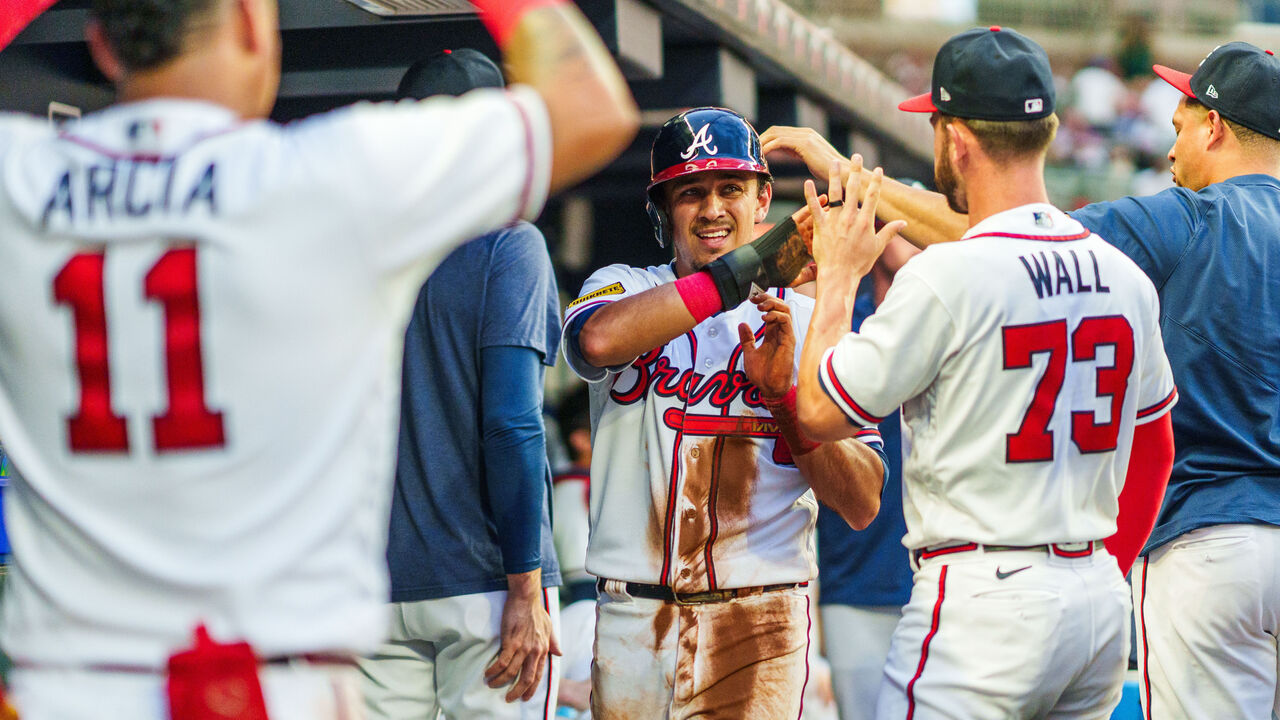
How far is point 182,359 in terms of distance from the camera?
5.91ft

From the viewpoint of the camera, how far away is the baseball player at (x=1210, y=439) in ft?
12.5

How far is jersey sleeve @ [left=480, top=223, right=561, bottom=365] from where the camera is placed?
3.45m

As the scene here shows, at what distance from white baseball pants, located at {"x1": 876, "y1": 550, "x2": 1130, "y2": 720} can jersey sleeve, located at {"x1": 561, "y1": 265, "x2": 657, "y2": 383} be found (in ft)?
3.61

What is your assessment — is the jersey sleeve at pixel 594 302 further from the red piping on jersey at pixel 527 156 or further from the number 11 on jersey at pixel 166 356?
the number 11 on jersey at pixel 166 356

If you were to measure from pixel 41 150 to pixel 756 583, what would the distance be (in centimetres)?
215

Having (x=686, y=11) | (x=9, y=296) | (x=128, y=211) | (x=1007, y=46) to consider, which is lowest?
(x=9, y=296)

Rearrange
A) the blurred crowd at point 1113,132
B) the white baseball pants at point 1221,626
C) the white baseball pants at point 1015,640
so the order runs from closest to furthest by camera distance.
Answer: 1. the white baseball pants at point 1015,640
2. the white baseball pants at point 1221,626
3. the blurred crowd at point 1113,132

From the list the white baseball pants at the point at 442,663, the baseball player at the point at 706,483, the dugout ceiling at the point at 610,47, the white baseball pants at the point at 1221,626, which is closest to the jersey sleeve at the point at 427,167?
the baseball player at the point at 706,483

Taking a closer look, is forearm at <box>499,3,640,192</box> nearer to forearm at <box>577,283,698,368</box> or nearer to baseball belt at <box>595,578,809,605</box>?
forearm at <box>577,283,698,368</box>

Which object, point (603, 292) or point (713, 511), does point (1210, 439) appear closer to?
point (713, 511)

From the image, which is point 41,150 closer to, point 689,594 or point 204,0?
point 204,0

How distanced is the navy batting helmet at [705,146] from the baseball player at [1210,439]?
0.37 feet

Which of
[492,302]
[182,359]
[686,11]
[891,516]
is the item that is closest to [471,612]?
[492,302]

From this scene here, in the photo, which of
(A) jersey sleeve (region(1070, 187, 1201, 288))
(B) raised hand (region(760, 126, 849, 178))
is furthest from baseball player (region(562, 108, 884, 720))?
(A) jersey sleeve (region(1070, 187, 1201, 288))
